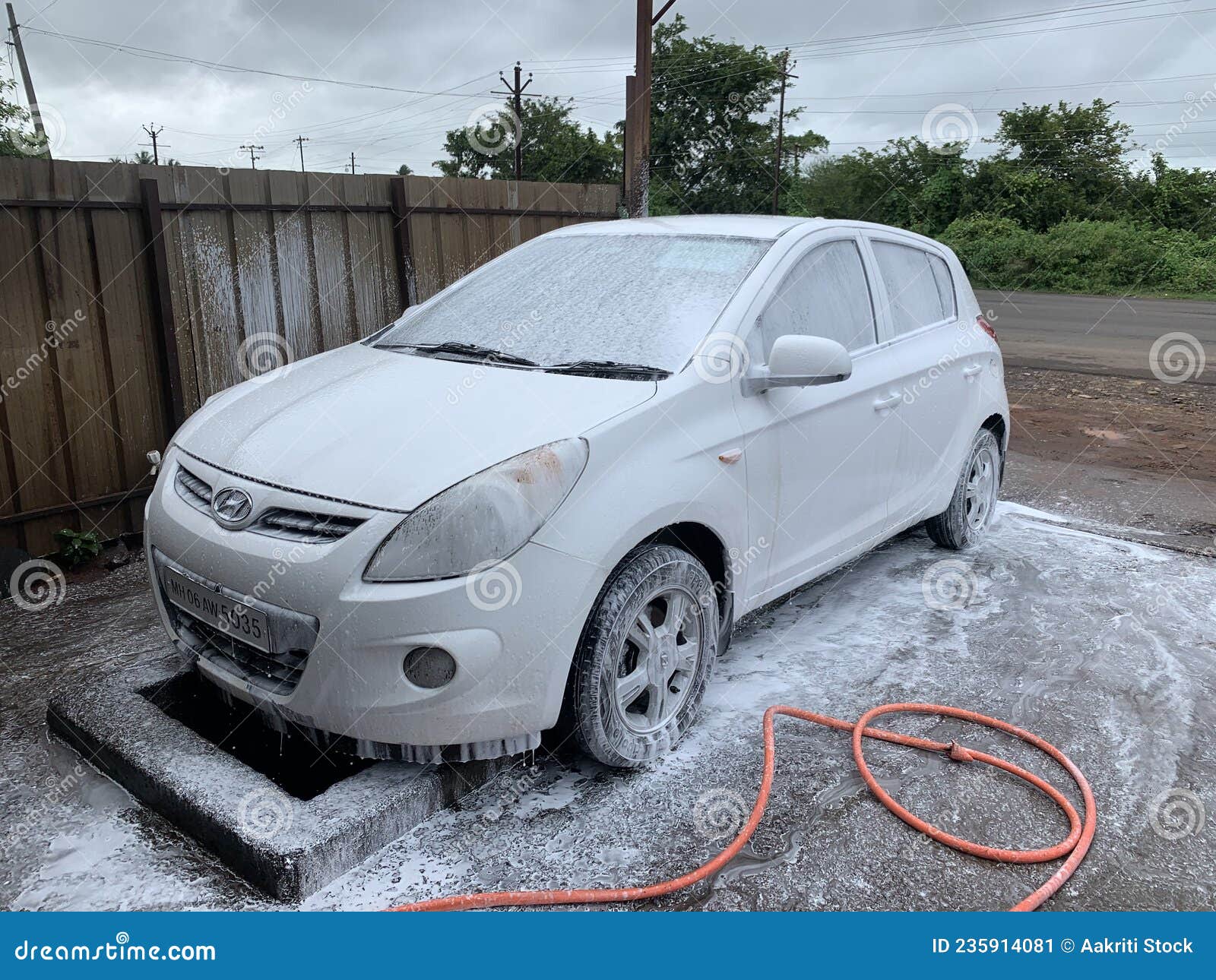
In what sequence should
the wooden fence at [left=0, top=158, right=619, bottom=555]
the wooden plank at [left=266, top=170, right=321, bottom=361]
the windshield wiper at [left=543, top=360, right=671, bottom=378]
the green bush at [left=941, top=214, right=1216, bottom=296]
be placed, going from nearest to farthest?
the windshield wiper at [left=543, top=360, right=671, bottom=378], the wooden fence at [left=0, top=158, right=619, bottom=555], the wooden plank at [left=266, top=170, right=321, bottom=361], the green bush at [left=941, top=214, right=1216, bottom=296]

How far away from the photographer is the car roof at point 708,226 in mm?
3877

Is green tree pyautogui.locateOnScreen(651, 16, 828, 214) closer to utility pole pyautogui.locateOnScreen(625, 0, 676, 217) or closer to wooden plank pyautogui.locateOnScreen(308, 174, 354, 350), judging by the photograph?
utility pole pyautogui.locateOnScreen(625, 0, 676, 217)

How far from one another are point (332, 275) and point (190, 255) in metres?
1.05

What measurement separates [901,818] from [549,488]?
4.86 ft

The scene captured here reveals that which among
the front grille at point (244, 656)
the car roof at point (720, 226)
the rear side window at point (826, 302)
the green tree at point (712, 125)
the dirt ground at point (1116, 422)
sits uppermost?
the green tree at point (712, 125)

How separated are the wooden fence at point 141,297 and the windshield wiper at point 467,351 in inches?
91.7

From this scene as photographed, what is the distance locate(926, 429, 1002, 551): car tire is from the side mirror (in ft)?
6.93

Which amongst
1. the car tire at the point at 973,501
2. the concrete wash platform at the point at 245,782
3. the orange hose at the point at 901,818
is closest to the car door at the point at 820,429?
the orange hose at the point at 901,818

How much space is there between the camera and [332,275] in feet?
21.5

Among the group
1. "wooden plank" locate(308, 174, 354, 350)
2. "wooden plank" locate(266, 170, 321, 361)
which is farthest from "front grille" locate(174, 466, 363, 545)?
"wooden plank" locate(308, 174, 354, 350)

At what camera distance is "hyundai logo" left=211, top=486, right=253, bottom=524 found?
277 centimetres

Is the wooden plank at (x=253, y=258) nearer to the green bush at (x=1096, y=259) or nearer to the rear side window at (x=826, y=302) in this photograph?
the rear side window at (x=826, y=302)

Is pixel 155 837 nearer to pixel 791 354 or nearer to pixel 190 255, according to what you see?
pixel 791 354

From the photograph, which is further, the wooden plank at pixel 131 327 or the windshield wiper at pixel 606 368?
the wooden plank at pixel 131 327
